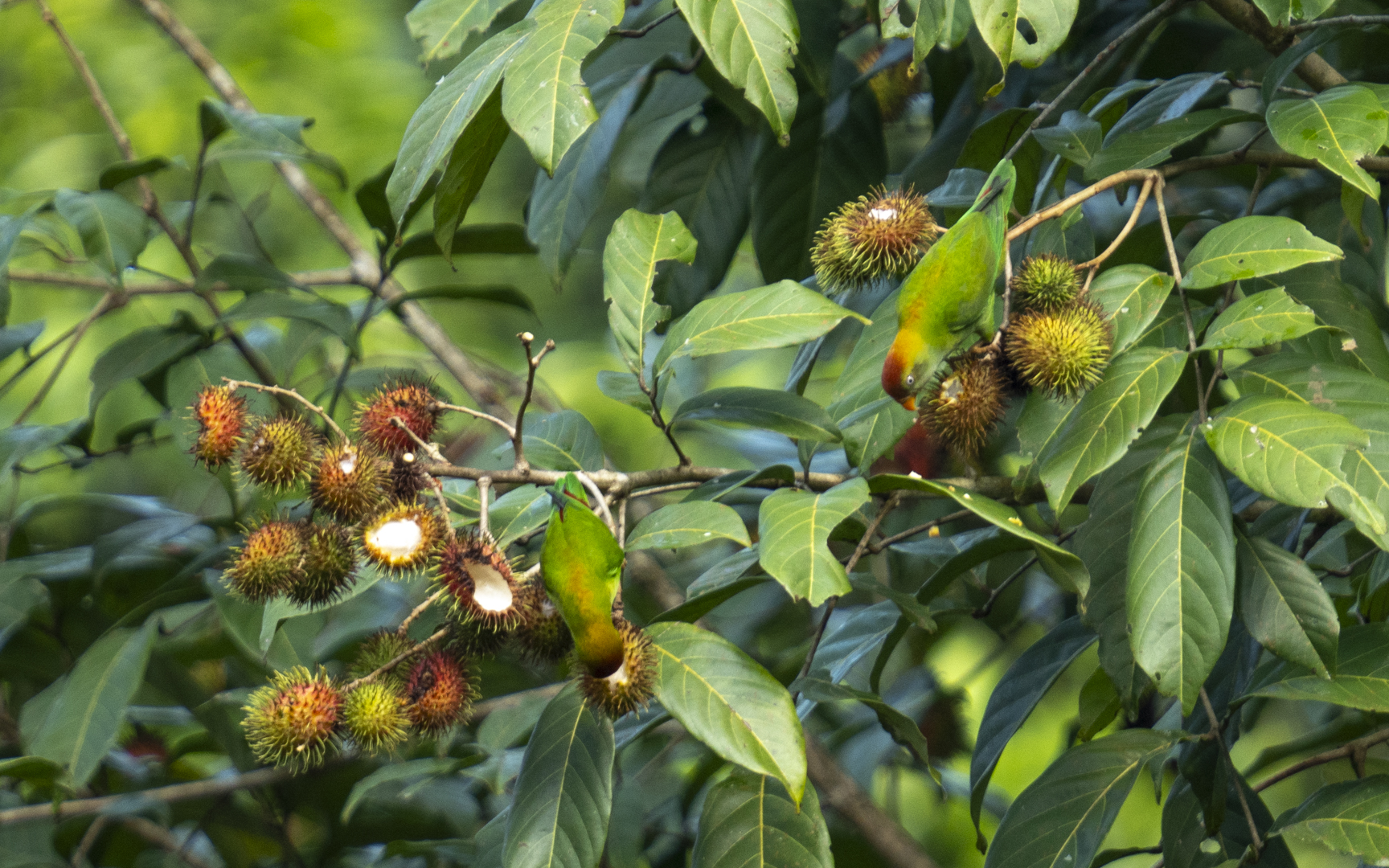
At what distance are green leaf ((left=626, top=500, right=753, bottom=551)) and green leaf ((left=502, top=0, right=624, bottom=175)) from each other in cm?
→ 30

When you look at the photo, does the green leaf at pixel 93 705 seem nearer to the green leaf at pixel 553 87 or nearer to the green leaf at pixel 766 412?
the green leaf at pixel 766 412

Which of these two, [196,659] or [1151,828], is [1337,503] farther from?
[1151,828]

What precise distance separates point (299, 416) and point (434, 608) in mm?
261

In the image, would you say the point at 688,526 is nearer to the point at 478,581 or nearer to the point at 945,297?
the point at 478,581

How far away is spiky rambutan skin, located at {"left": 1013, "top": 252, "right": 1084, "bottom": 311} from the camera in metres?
0.88

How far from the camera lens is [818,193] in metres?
1.55

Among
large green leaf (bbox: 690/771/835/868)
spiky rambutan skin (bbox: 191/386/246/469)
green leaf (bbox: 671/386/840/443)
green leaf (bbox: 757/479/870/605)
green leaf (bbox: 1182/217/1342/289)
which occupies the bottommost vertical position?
large green leaf (bbox: 690/771/835/868)

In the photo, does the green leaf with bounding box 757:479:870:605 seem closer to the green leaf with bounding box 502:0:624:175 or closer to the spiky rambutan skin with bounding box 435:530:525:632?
the spiky rambutan skin with bounding box 435:530:525:632

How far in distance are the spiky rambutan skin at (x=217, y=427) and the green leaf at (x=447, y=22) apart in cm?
41

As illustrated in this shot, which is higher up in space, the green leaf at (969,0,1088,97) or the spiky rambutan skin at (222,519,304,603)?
the green leaf at (969,0,1088,97)

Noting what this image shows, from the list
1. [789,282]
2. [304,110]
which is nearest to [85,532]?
[304,110]

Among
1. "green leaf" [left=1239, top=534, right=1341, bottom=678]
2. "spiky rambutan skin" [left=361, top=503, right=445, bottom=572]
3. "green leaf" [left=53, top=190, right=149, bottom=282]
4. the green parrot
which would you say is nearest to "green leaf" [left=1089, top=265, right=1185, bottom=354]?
the green parrot

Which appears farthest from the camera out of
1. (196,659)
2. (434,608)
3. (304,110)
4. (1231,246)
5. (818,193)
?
(304,110)

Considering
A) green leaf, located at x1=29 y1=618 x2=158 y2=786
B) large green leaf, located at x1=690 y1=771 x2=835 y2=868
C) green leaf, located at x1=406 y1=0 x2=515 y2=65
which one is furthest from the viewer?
green leaf, located at x1=29 y1=618 x2=158 y2=786
